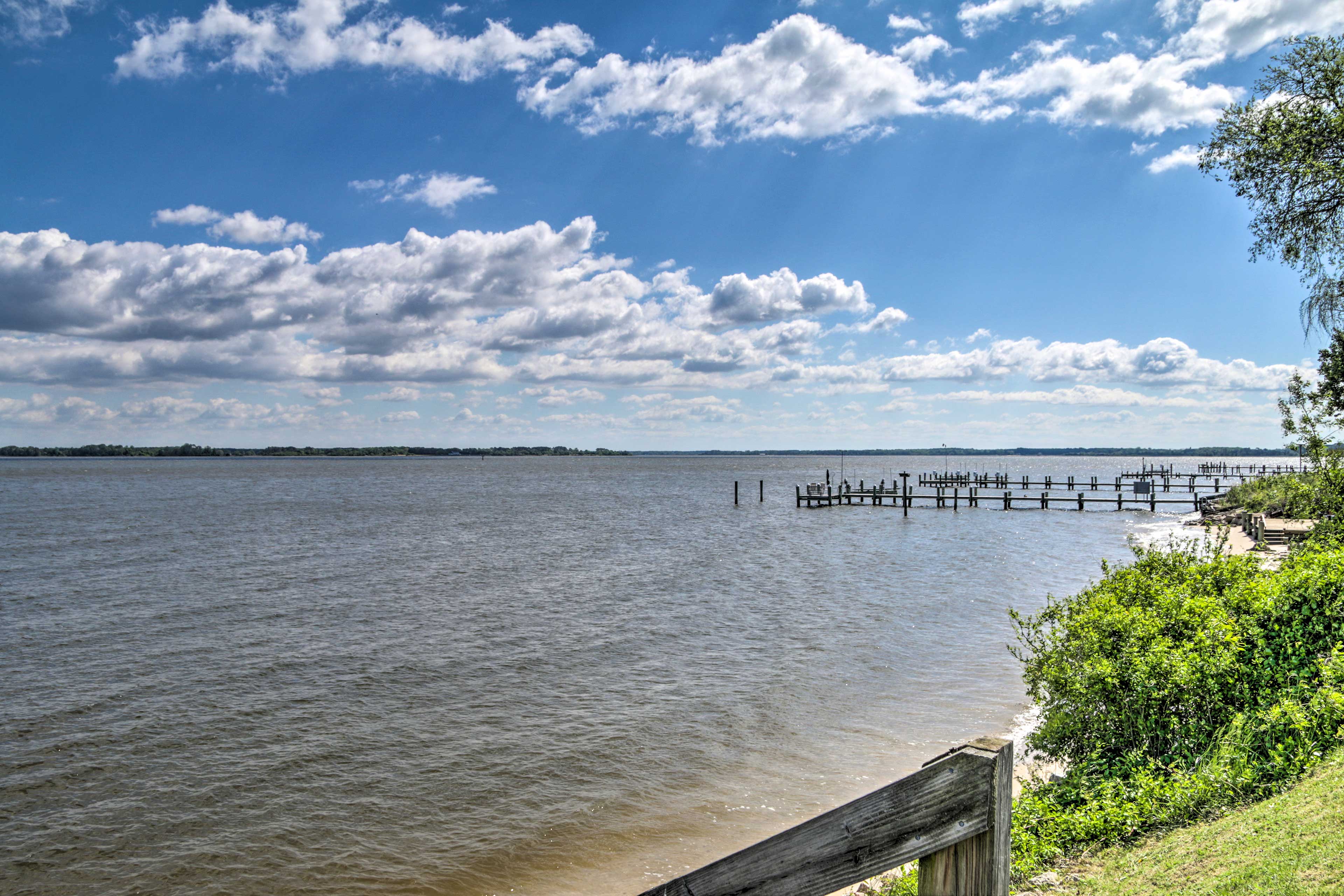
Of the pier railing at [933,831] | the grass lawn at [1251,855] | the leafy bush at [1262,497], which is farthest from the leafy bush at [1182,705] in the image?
the leafy bush at [1262,497]

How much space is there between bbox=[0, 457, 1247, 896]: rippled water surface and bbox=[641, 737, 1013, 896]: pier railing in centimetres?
783

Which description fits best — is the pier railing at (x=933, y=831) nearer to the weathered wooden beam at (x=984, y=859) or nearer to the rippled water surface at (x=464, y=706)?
the weathered wooden beam at (x=984, y=859)

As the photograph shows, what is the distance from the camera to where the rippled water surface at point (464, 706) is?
33.8ft

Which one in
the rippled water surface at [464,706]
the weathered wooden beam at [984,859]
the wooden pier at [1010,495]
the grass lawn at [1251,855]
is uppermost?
the weathered wooden beam at [984,859]

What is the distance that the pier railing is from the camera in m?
2.08

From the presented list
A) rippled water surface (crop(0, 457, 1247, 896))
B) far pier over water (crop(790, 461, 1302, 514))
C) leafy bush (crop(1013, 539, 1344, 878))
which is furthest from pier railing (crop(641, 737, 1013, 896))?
far pier over water (crop(790, 461, 1302, 514))

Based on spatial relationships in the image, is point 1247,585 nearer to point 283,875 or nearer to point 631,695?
point 631,695

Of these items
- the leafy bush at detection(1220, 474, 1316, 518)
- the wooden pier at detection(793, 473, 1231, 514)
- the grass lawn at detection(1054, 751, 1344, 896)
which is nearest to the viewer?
the grass lawn at detection(1054, 751, 1344, 896)

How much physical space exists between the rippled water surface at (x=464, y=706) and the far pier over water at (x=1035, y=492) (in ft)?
114

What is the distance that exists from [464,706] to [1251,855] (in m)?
13.4

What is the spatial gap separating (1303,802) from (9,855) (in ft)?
47.9

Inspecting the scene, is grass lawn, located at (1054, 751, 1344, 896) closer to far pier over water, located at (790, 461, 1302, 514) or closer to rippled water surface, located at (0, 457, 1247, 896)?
rippled water surface, located at (0, 457, 1247, 896)

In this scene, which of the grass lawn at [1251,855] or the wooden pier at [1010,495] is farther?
the wooden pier at [1010,495]

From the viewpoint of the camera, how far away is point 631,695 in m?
16.0
